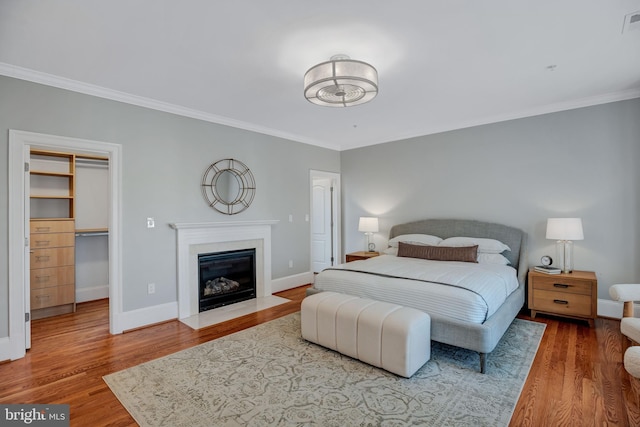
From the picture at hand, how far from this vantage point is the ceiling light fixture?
2.33 m

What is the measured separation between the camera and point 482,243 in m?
4.11

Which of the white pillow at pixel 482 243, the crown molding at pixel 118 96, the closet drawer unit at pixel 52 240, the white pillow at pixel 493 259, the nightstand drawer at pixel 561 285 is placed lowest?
the nightstand drawer at pixel 561 285

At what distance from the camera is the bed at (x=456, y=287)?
2.49m

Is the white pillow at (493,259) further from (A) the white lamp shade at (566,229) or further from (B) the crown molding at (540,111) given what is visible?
(B) the crown molding at (540,111)

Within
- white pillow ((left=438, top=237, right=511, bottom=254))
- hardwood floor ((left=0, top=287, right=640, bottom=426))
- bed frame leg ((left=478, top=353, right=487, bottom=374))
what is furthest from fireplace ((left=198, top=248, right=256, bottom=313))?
bed frame leg ((left=478, top=353, right=487, bottom=374))

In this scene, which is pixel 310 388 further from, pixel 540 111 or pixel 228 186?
pixel 540 111

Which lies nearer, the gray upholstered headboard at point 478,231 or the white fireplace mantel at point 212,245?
the white fireplace mantel at point 212,245

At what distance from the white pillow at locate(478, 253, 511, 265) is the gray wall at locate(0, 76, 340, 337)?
2986mm

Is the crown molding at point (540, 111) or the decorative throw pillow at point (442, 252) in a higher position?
the crown molding at point (540, 111)

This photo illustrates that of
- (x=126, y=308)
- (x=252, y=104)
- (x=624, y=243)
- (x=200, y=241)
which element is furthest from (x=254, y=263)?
(x=624, y=243)

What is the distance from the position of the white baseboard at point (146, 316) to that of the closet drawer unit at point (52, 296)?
1.30m

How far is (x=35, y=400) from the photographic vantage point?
7.03ft

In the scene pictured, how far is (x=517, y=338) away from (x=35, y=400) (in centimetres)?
410

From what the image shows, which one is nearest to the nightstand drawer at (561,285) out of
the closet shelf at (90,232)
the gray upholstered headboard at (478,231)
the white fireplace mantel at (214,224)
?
the gray upholstered headboard at (478,231)
